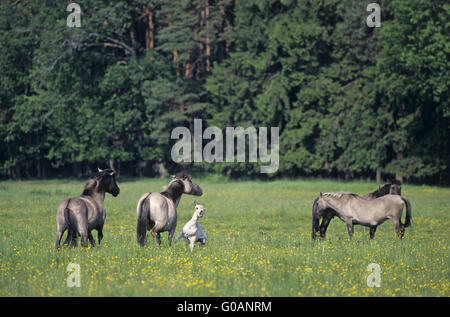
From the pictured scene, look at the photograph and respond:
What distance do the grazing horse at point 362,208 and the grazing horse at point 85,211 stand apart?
5511mm

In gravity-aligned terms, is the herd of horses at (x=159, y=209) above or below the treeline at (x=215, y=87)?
below

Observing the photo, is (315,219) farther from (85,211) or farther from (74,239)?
(74,239)

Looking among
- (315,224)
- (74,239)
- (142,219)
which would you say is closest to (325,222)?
(315,224)

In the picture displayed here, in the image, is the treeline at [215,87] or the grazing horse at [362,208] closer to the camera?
the grazing horse at [362,208]

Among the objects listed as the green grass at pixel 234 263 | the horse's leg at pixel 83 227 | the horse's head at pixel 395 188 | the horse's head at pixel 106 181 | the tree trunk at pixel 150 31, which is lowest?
the green grass at pixel 234 263

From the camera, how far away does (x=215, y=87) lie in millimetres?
51719

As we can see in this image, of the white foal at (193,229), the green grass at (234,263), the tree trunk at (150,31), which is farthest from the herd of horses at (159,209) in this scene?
the tree trunk at (150,31)

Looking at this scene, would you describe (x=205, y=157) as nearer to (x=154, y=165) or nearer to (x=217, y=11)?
(x=154, y=165)

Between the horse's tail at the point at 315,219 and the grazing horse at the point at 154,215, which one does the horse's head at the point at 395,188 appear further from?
the grazing horse at the point at 154,215

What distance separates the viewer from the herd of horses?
14.6m

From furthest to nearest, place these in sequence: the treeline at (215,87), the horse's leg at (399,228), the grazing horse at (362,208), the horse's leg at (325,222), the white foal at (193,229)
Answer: the treeline at (215,87) → the horse's leg at (325,222) → the horse's leg at (399,228) → the grazing horse at (362,208) → the white foal at (193,229)

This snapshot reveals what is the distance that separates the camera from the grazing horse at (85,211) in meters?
14.4

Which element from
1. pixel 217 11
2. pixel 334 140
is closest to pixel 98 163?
pixel 217 11

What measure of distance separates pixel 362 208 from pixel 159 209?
5387 millimetres
